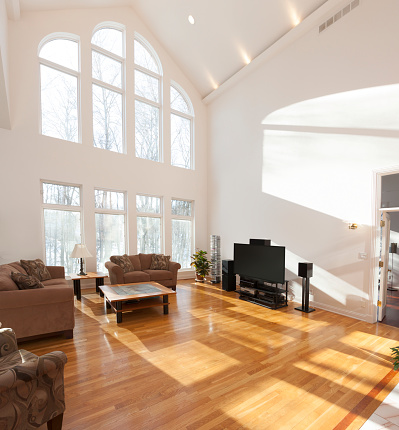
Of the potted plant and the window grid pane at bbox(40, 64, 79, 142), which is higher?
the window grid pane at bbox(40, 64, 79, 142)

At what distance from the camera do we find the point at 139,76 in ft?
26.8

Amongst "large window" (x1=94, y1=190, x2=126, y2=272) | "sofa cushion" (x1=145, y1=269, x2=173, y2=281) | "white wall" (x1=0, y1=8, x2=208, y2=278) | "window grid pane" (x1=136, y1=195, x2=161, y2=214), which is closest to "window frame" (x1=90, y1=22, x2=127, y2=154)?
"white wall" (x1=0, y1=8, x2=208, y2=278)

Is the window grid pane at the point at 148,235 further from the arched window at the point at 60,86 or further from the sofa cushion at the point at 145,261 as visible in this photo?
the arched window at the point at 60,86

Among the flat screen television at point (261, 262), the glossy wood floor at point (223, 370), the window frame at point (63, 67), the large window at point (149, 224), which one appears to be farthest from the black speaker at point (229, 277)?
the window frame at point (63, 67)

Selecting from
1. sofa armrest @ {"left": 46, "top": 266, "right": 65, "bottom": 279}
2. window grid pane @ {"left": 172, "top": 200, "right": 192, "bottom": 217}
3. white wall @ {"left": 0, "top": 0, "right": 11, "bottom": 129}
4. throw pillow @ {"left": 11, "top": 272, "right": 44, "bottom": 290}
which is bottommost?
sofa armrest @ {"left": 46, "top": 266, "right": 65, "bottom": 279}

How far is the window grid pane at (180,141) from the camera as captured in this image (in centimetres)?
886

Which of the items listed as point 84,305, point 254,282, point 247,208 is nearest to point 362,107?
point 247,208

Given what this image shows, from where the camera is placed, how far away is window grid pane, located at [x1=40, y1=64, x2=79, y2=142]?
6551 mm

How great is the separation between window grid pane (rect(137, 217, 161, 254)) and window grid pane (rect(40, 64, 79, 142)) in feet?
9.70

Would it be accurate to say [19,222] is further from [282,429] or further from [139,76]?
[282,429]

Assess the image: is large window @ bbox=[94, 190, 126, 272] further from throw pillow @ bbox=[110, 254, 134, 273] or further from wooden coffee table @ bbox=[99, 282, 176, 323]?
wooden coffee table @ bbox=[99, 282, 176, 323]

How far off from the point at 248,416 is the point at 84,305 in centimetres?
428

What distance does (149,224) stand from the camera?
26.9ft

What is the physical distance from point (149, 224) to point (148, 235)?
34cm
